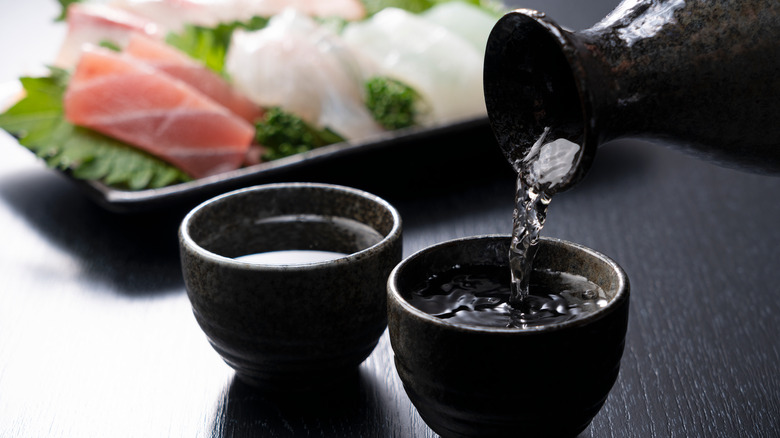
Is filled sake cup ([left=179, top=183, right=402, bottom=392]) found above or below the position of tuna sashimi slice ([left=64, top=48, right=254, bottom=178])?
above

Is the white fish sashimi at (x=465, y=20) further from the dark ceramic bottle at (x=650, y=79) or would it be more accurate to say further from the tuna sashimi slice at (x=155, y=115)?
the dark ceramic bottle at (x=650, y=79)

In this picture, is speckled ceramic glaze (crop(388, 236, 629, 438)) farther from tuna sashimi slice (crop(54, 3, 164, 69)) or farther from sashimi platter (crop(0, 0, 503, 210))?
tuna sashimi slice (crop(54, 3, 164, 69))

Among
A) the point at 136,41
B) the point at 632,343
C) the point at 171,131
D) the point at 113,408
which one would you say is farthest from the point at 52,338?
the point at 136,41

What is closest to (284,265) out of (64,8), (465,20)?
(465,20)

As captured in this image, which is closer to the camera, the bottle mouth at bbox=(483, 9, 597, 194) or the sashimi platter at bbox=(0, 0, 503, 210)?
the bottle mouth at bbox=(483, 9, 597, 194)

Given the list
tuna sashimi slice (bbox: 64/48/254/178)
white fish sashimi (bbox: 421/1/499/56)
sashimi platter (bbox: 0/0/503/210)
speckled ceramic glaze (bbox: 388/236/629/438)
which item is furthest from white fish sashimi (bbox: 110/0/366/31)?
speckled ceramic glaze (bbox: 388/236/629/438)

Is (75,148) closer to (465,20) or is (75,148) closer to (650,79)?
(465,20)
